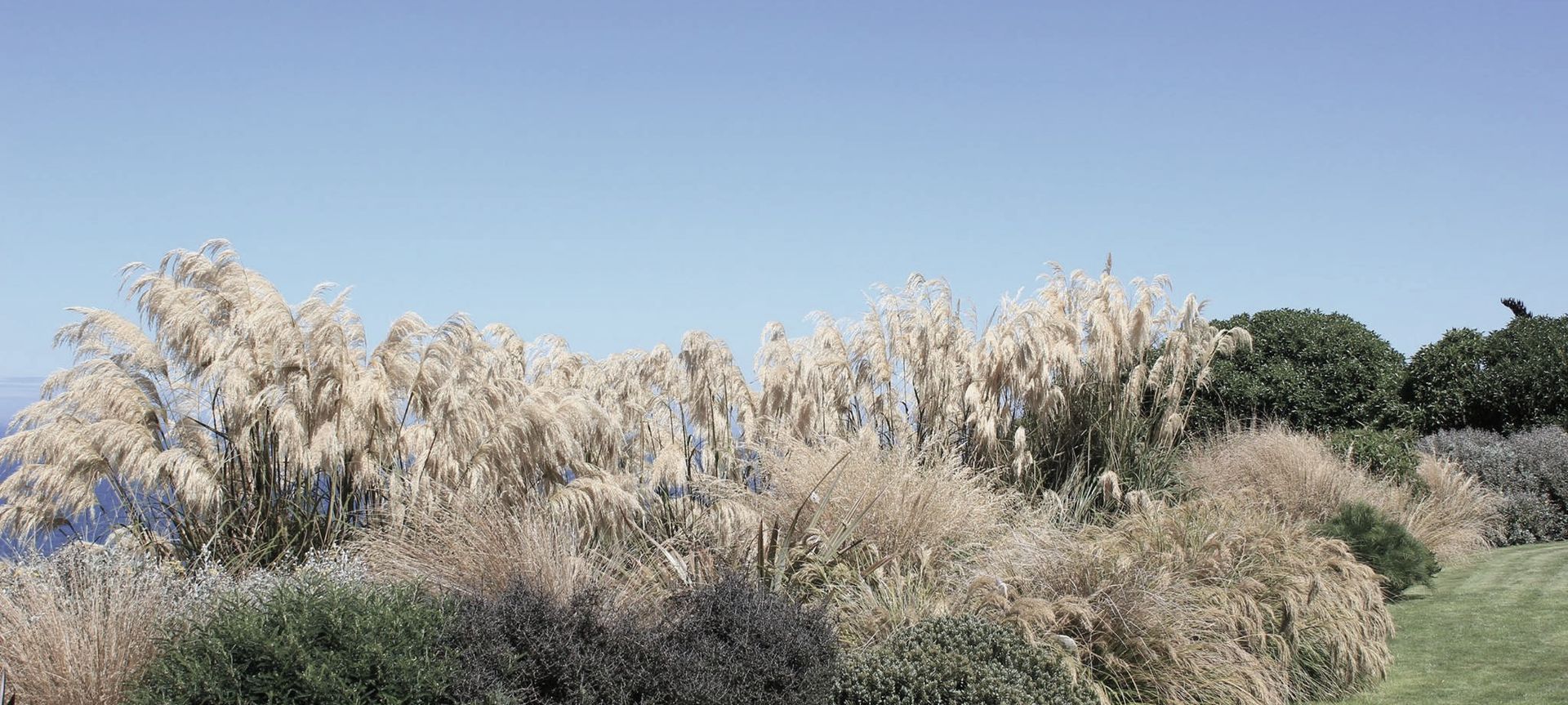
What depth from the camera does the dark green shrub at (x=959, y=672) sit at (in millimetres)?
5617

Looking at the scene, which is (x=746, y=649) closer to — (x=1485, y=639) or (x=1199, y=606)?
(x=1199, y=606)

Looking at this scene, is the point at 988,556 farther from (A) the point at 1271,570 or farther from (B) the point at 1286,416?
(B) the point at 1286,416

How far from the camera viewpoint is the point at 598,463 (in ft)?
28.5

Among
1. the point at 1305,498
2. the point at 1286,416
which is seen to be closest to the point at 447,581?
the point at 1305,498

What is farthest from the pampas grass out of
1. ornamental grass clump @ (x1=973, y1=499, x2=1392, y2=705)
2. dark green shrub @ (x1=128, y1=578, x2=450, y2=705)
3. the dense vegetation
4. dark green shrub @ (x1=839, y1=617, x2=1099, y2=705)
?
dark green shrub @ (x1=128, y1=578, x2=450, y2=705)

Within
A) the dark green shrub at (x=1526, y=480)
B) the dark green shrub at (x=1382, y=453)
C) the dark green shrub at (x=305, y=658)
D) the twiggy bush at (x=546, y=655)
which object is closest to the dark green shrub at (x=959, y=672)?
the twiggy bush at (x=546, y=655)

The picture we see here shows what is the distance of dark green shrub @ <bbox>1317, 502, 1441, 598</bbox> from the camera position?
10.1 metres

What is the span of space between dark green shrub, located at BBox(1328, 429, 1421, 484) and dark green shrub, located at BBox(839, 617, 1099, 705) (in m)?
8.98

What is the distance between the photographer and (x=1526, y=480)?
14758mm

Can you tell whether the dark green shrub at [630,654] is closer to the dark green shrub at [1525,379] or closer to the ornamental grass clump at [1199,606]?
the ornamental grass clump at [1199,606]

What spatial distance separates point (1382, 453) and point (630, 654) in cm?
1167

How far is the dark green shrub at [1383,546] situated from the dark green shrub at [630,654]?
6.56 meters

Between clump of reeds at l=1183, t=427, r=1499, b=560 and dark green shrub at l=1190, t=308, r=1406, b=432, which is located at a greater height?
dark green shrub at l=1190, t=308, r=1406, b=432

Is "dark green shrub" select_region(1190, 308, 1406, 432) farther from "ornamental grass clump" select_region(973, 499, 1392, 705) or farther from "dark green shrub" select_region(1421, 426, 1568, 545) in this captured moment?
"ornamental grass clump" select_region(973, 499, 1392, 705)
